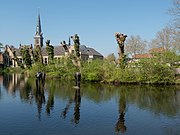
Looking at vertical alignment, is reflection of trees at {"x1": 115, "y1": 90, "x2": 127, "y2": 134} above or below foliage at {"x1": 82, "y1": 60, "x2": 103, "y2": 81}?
below

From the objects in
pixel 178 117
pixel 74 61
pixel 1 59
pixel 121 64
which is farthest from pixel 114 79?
pixel 1 59

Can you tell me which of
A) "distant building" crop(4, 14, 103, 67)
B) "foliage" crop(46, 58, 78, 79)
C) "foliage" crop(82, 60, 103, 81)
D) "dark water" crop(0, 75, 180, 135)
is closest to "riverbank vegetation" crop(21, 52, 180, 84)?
"foliage" crop(82, 60, 103, 81)

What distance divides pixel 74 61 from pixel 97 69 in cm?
537

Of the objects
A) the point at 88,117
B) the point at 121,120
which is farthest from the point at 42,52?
the point at 121,120

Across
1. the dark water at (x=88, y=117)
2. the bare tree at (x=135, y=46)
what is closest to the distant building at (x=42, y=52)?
the bare tree at (x=135, y=46)

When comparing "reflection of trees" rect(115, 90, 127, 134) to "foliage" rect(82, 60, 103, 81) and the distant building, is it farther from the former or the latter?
the distant building

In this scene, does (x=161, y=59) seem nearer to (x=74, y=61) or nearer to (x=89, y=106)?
(x=74, y=61)

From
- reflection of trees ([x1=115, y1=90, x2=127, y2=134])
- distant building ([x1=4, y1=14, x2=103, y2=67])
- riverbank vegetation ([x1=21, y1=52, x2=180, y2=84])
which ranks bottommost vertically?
reflection of trees ([x1=115, y1=90, x2=127, y2=134])

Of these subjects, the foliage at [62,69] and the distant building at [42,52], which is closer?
the foliage at [62,69]

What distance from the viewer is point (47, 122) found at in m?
11.2

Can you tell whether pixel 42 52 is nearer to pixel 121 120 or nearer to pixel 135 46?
pixel 135 46

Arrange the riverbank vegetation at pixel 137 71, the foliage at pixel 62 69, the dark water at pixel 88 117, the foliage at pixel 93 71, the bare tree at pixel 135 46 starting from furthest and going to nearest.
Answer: the bare tree at pixel 135 46 → the foliage at pixel 62 69 → the foliage at pixel 93 71 → the riverbank vegetation at pixel 137 71 → the dark water at pixel 88 117

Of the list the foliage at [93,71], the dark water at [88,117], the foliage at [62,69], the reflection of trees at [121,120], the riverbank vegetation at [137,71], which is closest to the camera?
the dark water at [88,117]

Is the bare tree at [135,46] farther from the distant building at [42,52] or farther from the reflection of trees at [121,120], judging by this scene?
the reflection of trees at [121,120]
